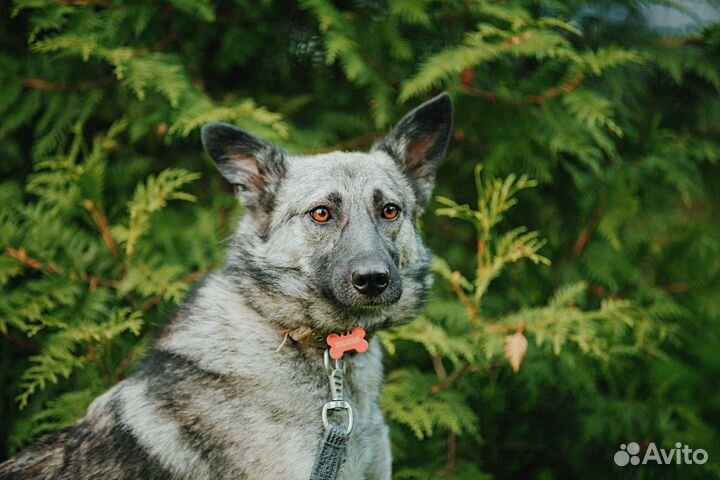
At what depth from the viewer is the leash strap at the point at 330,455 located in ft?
8.05

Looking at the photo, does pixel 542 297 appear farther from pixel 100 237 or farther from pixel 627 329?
pixel 100 237

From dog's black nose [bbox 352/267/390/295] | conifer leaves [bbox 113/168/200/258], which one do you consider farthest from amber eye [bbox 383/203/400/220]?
conifer leaves [bbox 113/168/200/258]

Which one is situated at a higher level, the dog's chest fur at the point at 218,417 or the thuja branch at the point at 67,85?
the thuja branch at the point at 67,85

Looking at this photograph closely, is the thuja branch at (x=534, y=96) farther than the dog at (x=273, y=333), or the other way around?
the thuja branch at (x=534, y=96)

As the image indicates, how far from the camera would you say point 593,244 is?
4.55m

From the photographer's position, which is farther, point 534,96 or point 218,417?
point 534,96

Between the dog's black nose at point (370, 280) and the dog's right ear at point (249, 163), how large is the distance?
791 mm

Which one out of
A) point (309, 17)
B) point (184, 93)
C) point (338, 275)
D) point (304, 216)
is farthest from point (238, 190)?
point (309, 17)

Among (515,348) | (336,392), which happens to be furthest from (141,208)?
(515,348)

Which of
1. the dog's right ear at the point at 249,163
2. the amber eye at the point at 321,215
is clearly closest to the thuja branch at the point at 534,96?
the dog's right ear at the point at 249,163

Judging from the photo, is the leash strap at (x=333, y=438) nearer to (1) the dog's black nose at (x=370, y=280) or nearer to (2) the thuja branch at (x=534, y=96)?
(1) the dog's black nose at (x=370, y=280)

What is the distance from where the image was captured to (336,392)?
264cm

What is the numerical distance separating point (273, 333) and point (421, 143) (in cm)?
145

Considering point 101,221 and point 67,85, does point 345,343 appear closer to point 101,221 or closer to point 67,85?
point 101,221
